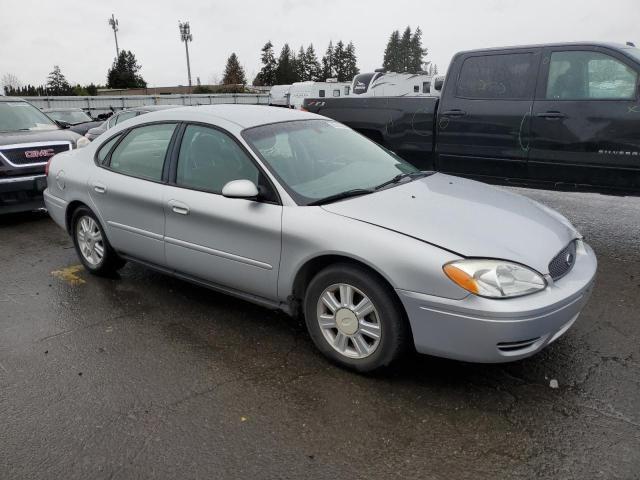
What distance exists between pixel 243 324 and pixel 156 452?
146 cm

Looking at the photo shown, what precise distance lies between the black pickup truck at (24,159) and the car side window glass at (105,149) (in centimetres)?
305

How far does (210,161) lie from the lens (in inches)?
154

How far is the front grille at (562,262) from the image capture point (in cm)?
302

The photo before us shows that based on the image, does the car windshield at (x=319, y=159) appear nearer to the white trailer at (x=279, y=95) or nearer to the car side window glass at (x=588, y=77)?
the car side window glass at (x=588, y=77)

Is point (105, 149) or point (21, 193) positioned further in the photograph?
point (21, 193)

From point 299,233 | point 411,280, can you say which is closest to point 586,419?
point 411,280

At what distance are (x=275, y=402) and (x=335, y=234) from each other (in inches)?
38.8

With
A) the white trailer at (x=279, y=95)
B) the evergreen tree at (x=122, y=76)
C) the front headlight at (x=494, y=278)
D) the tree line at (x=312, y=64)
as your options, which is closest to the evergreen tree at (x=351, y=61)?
the tree line at (x=312, y=64)

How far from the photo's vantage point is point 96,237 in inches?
191

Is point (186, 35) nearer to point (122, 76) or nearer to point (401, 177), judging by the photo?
point (122, 76)

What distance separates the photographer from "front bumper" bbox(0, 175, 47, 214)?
7.05m

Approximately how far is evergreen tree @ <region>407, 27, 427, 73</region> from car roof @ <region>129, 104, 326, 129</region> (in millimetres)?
100336

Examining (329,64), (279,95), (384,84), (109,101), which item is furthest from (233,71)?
(384,84)

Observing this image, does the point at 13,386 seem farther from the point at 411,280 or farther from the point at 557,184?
the point at 557,184
